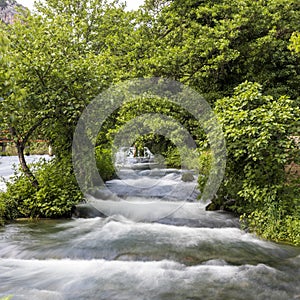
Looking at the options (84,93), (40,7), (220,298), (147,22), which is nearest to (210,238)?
(220,298)

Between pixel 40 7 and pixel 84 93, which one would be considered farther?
pixel 40 7

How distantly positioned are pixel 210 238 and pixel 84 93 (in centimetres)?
445

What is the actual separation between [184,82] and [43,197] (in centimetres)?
629

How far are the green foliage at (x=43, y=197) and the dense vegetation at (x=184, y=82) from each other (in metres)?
0.02

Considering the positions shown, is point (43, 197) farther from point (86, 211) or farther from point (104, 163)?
point (104, 163)

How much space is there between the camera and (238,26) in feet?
32.3

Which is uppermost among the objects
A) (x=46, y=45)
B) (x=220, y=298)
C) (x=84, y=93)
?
(x=46, y=45)

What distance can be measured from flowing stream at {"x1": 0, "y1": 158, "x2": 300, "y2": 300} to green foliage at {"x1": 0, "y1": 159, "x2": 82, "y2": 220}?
351mm

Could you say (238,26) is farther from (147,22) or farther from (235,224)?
(235,224)

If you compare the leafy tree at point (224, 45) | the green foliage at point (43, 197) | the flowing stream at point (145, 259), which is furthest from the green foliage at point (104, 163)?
the leafy tree at point (224, 45)

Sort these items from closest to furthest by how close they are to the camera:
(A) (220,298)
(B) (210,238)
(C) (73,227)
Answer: (A) (220,298)
(B) (210,238)
(C) (73,227)

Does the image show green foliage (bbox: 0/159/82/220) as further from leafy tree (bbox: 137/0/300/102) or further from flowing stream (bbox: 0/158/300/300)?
leafy tree (bbox: 137/0/300/102)

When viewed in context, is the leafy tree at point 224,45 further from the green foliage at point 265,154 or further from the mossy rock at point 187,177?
the green foliage at point 265,154

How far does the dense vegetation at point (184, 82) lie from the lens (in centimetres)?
561
